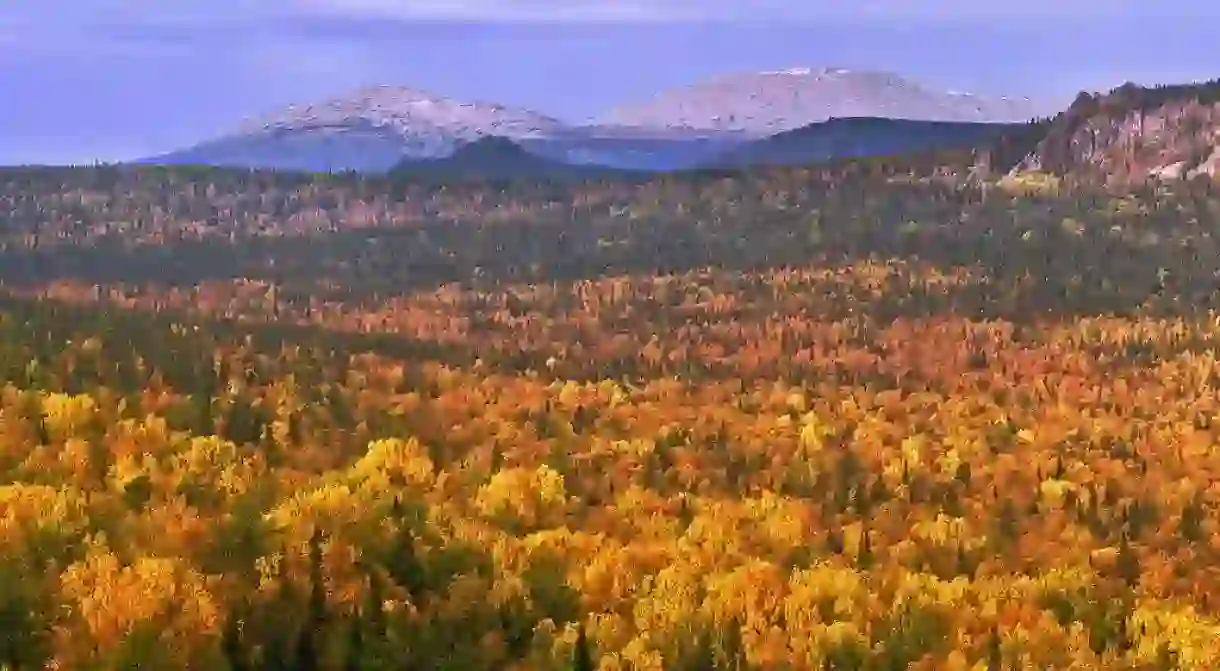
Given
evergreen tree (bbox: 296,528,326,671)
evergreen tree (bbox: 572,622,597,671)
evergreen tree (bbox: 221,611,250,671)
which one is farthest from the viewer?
evergreen tree (bbox: 572,622,597,671)

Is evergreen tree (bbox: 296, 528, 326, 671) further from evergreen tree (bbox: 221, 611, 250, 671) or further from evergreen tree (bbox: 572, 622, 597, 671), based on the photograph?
evergreen tree (bbox: 572, 622, 597, 671)

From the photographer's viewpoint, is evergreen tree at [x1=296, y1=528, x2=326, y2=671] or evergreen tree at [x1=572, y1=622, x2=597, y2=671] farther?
evergreen tree at [x1=572, y1=622, x2=597, y2=671]

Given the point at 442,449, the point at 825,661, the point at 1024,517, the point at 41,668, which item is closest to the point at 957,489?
the point at 1024,517

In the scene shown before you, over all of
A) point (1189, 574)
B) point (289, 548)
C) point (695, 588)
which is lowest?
point (1189, 574)

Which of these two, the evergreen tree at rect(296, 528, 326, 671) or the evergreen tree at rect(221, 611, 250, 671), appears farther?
the evergreen tree at rect(296, 528, 326, 671)

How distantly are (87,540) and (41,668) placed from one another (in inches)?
965

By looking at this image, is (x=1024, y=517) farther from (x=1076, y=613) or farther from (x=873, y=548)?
(x=1076, y=613)

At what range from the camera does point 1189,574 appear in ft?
485

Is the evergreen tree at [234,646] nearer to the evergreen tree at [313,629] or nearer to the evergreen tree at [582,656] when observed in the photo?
the evergreen tree at [313,629]

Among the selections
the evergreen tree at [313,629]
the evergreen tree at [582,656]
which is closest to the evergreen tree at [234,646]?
the evergreen tree at [313,629]

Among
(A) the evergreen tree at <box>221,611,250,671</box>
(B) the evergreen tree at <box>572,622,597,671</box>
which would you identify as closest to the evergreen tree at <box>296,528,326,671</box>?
(A) the evergreen tree at <box>221,611,250,671</box>

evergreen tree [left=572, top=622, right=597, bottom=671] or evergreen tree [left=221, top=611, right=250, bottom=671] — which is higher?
evergreen tree [left=221, top=611, right=250, bottom=671]

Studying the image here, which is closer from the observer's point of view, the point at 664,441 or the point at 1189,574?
the point at 1189,574

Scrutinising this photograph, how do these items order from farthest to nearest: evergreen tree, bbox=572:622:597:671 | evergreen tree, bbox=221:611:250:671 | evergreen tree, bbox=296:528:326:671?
evergreen tree, bbox=572:622:597:671 → evergreen tree, bbox=296:528:326:671 → evergreen tree, bbox=221:611:250:671
